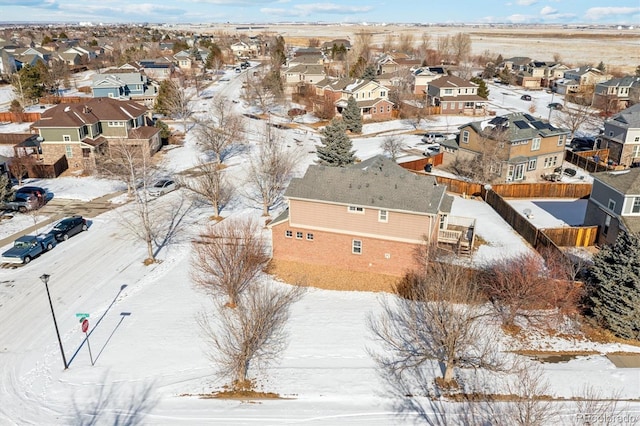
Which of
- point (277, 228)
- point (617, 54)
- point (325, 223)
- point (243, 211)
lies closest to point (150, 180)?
point (243, 211)

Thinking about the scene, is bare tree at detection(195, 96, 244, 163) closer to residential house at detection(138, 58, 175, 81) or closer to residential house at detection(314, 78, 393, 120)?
residential house at detection(314, 78, 393, 120)

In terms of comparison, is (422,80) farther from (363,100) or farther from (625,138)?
(625,138)

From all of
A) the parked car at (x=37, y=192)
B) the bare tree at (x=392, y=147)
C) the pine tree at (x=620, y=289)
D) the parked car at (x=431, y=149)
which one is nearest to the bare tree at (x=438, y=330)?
the pine tree at (x=620, y=289)

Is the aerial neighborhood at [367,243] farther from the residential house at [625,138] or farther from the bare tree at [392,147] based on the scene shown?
the bare tree at [392,147]

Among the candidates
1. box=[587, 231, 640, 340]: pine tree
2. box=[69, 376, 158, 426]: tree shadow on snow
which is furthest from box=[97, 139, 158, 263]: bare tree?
box=[587, 231, 640, 340]: pine tree

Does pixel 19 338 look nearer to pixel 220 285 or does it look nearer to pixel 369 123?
pixel 220 285
